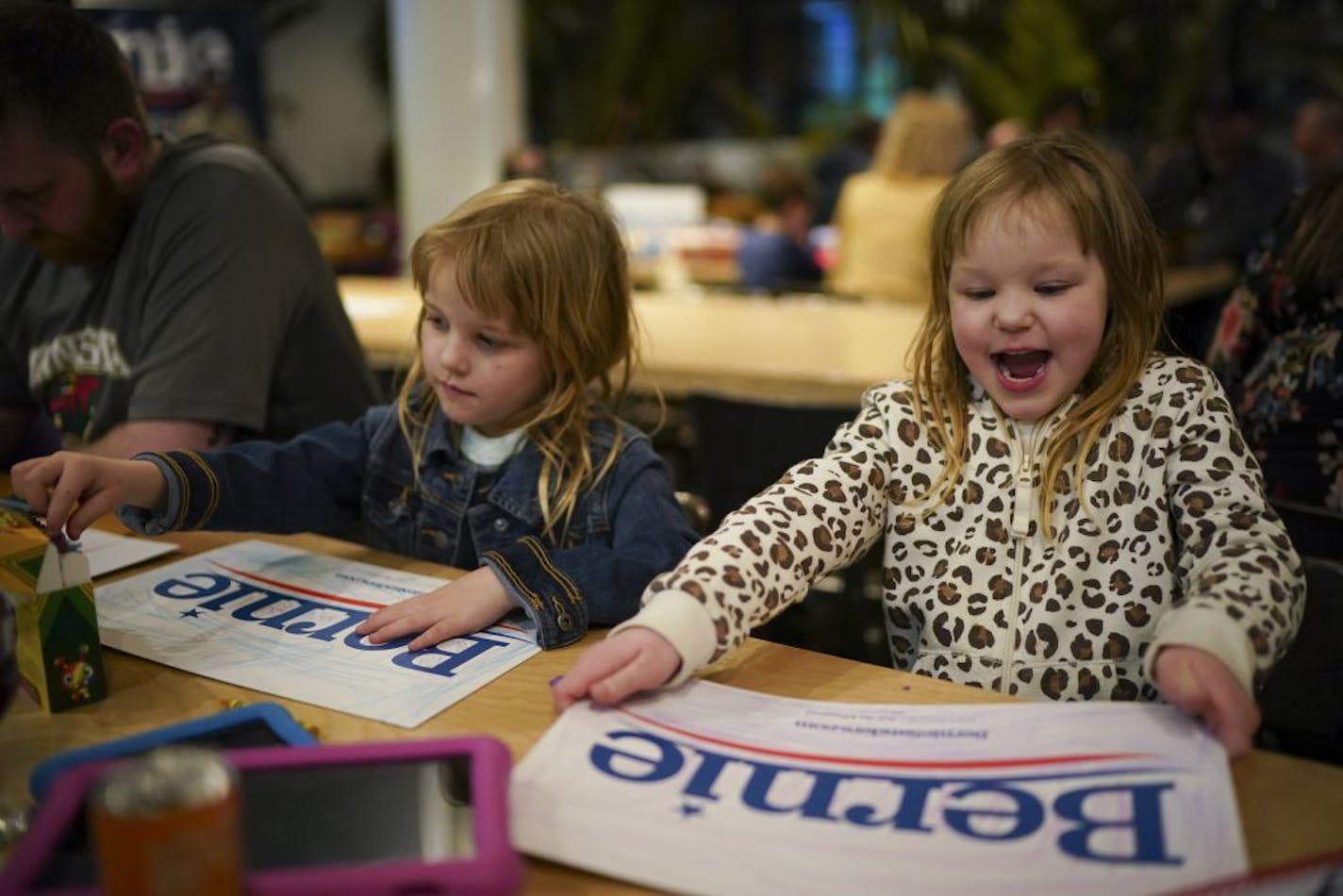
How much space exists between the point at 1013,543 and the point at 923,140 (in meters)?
3.70

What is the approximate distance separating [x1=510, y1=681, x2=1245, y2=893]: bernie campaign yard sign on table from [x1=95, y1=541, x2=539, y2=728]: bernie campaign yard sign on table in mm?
163

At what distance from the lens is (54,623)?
108 centimetres

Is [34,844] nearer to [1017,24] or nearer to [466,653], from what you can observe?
[466,653]

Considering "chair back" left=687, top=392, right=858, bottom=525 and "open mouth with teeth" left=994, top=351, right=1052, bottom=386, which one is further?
"chair back" left=687, top=392, right=858, bottom=525

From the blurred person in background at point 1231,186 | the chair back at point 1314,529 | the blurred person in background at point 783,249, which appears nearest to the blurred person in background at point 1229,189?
the blurred person in background at point 1231,186

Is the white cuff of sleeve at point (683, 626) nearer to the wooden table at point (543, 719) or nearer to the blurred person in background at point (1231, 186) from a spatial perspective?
the wooden table at point (543, 719)

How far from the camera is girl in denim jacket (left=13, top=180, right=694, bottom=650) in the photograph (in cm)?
141

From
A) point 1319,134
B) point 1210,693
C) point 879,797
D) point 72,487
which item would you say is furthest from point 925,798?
point 1319,134

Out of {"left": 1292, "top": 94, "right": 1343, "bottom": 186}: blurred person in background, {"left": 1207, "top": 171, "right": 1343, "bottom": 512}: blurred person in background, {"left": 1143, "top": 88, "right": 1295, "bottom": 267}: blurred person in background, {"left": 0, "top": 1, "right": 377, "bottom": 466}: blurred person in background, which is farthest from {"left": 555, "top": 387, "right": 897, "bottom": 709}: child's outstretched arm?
{"left": 1143, "top": 88, "right": 1295, "bottom": 267}: blurred person in background

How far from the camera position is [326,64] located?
34.0ft

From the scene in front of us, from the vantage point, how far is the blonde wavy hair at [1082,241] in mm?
1269

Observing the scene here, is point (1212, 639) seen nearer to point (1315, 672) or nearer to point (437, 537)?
point (1315, 672)

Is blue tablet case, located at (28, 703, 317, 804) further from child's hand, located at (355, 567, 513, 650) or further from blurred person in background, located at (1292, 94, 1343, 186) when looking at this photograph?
blurred person in background, located at (1292, 94, 1343, 186)

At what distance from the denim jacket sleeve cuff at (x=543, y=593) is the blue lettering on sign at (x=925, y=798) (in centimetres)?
25
